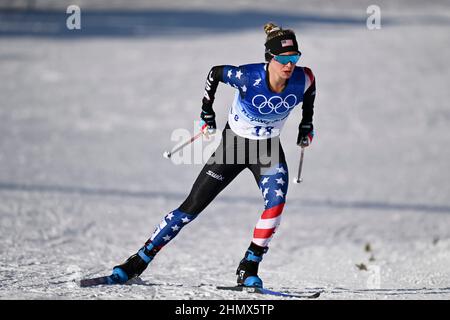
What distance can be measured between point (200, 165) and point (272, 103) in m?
10.3

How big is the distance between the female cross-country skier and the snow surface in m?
0.46

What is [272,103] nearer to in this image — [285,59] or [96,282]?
[285,59]

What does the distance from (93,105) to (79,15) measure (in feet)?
46.0

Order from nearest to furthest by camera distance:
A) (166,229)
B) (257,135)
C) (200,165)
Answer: (257,135) < (166,229) < (200,165)

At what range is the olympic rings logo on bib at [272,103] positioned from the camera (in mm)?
5695

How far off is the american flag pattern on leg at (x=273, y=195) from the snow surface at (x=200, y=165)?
637 mm

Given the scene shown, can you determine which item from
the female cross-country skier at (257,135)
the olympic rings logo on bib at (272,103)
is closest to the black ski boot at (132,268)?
the female cross-country skier at (257,135)

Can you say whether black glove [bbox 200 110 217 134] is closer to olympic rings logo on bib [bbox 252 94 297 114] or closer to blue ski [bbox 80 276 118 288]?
olympic rings logo on bib [bbox 252 94 297 114]

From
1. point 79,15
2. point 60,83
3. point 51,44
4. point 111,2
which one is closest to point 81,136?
point 60,83

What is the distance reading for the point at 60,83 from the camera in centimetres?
2195

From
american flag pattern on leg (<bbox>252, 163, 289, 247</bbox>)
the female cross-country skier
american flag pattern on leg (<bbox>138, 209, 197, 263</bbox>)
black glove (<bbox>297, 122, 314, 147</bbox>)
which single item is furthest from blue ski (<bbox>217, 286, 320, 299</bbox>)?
black glove (<bbox>297, 122, 314, 147</bbox>)

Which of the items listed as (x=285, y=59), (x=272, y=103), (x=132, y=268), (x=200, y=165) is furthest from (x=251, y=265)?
(x=200, y=165)

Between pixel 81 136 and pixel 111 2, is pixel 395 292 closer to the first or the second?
pixel 81 136

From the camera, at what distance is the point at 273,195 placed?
577 cm
